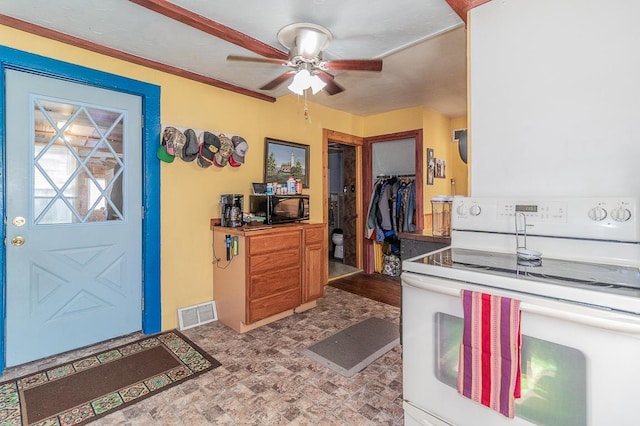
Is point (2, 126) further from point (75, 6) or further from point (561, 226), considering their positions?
point (561, 226)

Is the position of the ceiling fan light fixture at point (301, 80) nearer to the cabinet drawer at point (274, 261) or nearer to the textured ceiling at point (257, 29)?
the textured ceiling at point (257, 29)

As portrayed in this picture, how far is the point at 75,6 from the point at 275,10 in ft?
3.97

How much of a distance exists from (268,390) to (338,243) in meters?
3.54

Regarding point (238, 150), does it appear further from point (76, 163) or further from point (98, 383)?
point (98, 383)

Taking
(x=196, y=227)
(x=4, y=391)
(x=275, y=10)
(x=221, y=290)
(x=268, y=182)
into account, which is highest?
(x=275, y=10)

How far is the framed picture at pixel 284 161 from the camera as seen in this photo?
11.5 feet

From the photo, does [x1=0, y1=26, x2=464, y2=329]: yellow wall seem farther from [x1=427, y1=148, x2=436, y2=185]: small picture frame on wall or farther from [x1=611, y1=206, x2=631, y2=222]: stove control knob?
[x1=611, y1=206, x2=631, y2=222]: stove control knob

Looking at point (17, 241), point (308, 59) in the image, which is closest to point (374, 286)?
point (308, 59)

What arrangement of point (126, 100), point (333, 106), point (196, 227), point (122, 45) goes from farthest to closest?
1. point (333, 106)
2. point (196, 227)
3. point (126, 100)
4. point (122, 45)

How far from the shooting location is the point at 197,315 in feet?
9.59

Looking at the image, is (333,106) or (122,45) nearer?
(122,45)

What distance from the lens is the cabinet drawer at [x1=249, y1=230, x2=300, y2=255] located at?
8.95 ft

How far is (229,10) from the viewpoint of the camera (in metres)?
1.86

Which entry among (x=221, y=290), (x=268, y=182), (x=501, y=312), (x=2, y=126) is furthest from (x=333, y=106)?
(x=501, y=312)
